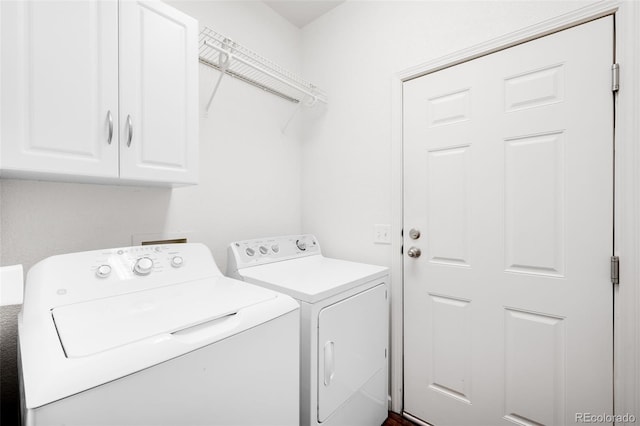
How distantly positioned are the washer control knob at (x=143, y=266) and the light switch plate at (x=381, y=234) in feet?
4.35

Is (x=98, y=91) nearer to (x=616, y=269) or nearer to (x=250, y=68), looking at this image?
(x=250, y=68)

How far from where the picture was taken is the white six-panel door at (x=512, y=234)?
1.26m

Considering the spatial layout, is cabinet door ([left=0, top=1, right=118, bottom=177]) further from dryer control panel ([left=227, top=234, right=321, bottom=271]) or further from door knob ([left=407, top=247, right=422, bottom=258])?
door knob ([left=407, top=247, right=422, bottom=258])

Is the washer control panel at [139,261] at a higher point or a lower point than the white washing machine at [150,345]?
higher

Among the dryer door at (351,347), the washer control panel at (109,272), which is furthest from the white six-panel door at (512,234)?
the washer control panel at (109,272)

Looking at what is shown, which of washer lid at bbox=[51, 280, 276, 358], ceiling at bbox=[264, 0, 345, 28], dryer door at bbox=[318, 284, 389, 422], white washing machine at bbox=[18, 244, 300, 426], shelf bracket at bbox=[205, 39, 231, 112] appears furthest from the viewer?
ceiling at bbox=[264, 0, 345, 28]

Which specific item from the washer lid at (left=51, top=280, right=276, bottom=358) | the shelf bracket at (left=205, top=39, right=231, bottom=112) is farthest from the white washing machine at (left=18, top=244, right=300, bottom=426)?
the shelf bracket at (left=205, top=39, right=231, bottom=112)

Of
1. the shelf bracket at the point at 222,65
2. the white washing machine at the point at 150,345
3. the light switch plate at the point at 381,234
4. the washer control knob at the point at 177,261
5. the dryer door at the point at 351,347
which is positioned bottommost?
the dryer door at the point at 351,347

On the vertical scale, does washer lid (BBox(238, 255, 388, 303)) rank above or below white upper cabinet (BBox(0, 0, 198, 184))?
below

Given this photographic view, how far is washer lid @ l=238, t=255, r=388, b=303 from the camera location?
4.25 ft

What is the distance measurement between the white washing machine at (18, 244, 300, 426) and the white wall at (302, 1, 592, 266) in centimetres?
105

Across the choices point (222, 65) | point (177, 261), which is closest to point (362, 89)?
point (222, 65)

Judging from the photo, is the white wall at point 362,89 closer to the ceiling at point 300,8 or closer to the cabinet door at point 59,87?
the ceiling at point 300,8

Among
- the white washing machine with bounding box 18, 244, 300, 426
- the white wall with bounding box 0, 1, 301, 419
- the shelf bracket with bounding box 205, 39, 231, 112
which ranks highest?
the shelf bracket with bounding box 205, 39, 231, 112
